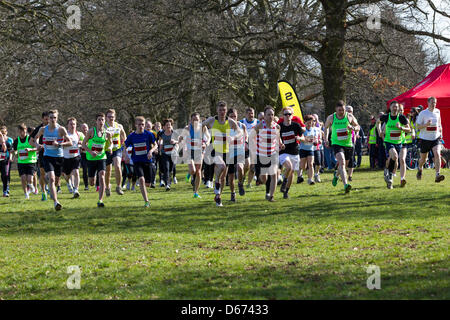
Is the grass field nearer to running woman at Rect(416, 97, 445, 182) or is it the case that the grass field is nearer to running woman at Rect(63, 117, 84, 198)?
running woman at Rect(416, 97, 445, 182)

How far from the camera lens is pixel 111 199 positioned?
1576 centimetres

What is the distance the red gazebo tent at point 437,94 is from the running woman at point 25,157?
12.9 meters

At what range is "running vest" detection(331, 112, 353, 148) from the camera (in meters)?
14.0

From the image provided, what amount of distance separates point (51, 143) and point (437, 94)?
15236mm

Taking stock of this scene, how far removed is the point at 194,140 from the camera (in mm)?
14586

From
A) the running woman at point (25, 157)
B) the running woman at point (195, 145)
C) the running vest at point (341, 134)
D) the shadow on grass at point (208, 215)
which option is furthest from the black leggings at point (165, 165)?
the running vest at point (341, 134)

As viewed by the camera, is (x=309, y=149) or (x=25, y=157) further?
(x=25, y=157)

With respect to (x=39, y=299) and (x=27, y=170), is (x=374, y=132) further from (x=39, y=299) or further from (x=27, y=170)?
(x=39, y=299)

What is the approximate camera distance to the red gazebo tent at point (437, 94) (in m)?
22.7

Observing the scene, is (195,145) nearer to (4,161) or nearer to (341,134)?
(341,134)

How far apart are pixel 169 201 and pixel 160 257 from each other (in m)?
6.96

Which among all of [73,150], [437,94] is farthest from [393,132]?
[437,94]

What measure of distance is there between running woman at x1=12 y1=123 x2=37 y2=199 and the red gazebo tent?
42.5 feet

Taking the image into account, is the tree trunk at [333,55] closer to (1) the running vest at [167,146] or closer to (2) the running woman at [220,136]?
(1) the running vest at [167,146]
